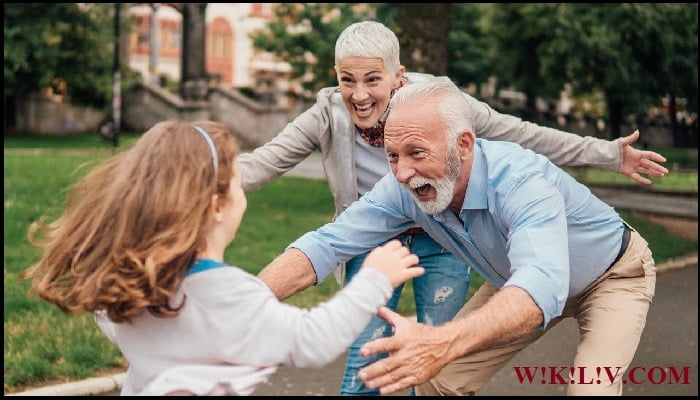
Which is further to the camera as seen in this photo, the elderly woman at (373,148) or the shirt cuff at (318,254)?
the elderly woman at (373,148)

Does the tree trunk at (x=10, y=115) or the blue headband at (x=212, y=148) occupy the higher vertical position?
the blue headband at (x=212, y=148)

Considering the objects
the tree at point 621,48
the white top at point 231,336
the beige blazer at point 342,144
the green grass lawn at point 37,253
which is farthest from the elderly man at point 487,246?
the tree at point 621,48

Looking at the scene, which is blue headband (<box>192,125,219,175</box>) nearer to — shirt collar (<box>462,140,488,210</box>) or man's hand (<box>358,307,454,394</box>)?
man's hand (<box>358,307,454,394</box>)

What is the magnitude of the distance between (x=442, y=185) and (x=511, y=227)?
0.93 ft

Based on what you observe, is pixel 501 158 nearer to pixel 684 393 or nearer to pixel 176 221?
pixel 176 221

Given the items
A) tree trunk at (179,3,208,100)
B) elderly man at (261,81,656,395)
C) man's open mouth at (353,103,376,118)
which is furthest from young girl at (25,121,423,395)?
tree trunk at (179,3,208,100)

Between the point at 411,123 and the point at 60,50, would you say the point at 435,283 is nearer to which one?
the point at 411,123

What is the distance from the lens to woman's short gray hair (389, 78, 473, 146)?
352cm

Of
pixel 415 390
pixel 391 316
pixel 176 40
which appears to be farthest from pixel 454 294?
pixel 176 40

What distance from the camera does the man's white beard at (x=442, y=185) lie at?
11.6 feet

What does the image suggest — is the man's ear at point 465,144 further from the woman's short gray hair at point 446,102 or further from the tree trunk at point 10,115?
the tree trunk at point 10,115

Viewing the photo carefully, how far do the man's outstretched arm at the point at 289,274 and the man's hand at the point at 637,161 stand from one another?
1619mm

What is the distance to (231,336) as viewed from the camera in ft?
8.80

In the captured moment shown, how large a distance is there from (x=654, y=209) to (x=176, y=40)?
49.0 metres
